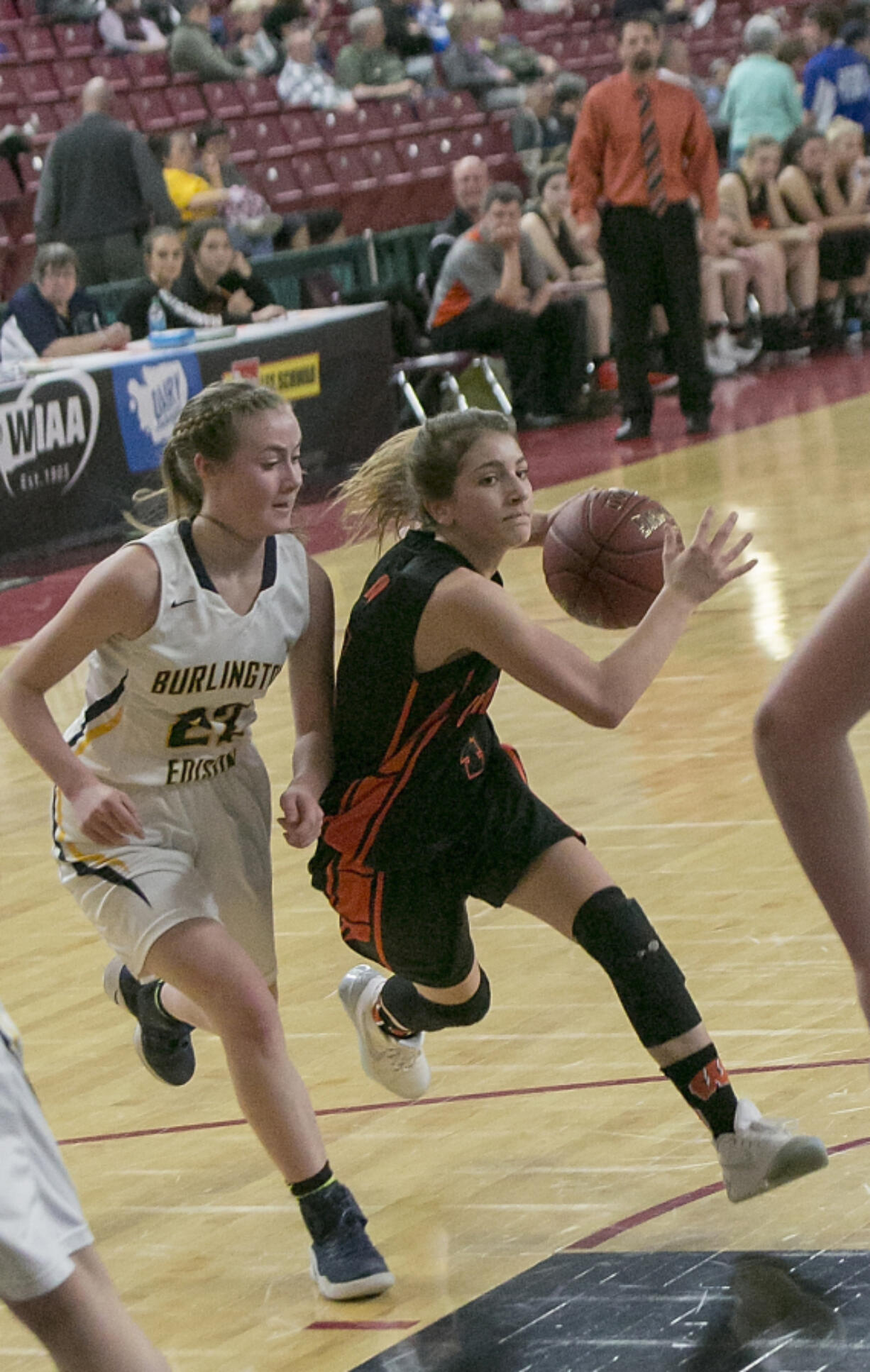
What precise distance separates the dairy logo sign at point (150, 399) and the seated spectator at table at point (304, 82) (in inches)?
223

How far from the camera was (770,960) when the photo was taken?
3.88m

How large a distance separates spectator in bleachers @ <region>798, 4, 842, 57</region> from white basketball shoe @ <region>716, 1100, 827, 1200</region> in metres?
14.3

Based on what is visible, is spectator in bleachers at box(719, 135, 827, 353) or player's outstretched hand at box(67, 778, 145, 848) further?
spectator in bleachers at box(719, 135, 827, 353)

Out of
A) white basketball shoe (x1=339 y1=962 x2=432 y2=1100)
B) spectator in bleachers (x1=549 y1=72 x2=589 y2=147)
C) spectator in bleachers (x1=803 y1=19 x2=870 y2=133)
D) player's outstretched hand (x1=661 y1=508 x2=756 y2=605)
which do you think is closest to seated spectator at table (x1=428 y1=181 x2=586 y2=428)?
spectator in bleachers (x1=549 y1=72 x2=589 y2=147)

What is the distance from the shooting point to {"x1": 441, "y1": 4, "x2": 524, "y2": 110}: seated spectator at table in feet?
52.2

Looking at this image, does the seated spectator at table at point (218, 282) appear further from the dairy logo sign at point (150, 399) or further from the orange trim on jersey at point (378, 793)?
the orange trim on jersey at point (378, 793)

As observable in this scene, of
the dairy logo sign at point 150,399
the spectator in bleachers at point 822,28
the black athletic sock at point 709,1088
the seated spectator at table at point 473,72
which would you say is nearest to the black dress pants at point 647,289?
the dairy logo sign at point 150,399

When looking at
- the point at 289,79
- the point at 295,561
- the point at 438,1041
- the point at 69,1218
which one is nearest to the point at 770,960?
the point at 438,1041

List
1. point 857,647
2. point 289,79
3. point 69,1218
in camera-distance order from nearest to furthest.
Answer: point 857,647 < point 69,1218 < point 289,79

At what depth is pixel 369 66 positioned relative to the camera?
15461 mm

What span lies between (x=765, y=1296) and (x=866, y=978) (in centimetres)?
143

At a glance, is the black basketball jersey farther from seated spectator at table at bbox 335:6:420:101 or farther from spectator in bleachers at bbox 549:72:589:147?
seated spectator at table at bbox 335:6:420:101

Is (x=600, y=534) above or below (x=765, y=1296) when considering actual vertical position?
above

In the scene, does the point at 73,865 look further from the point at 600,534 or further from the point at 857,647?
the point at 857,647
